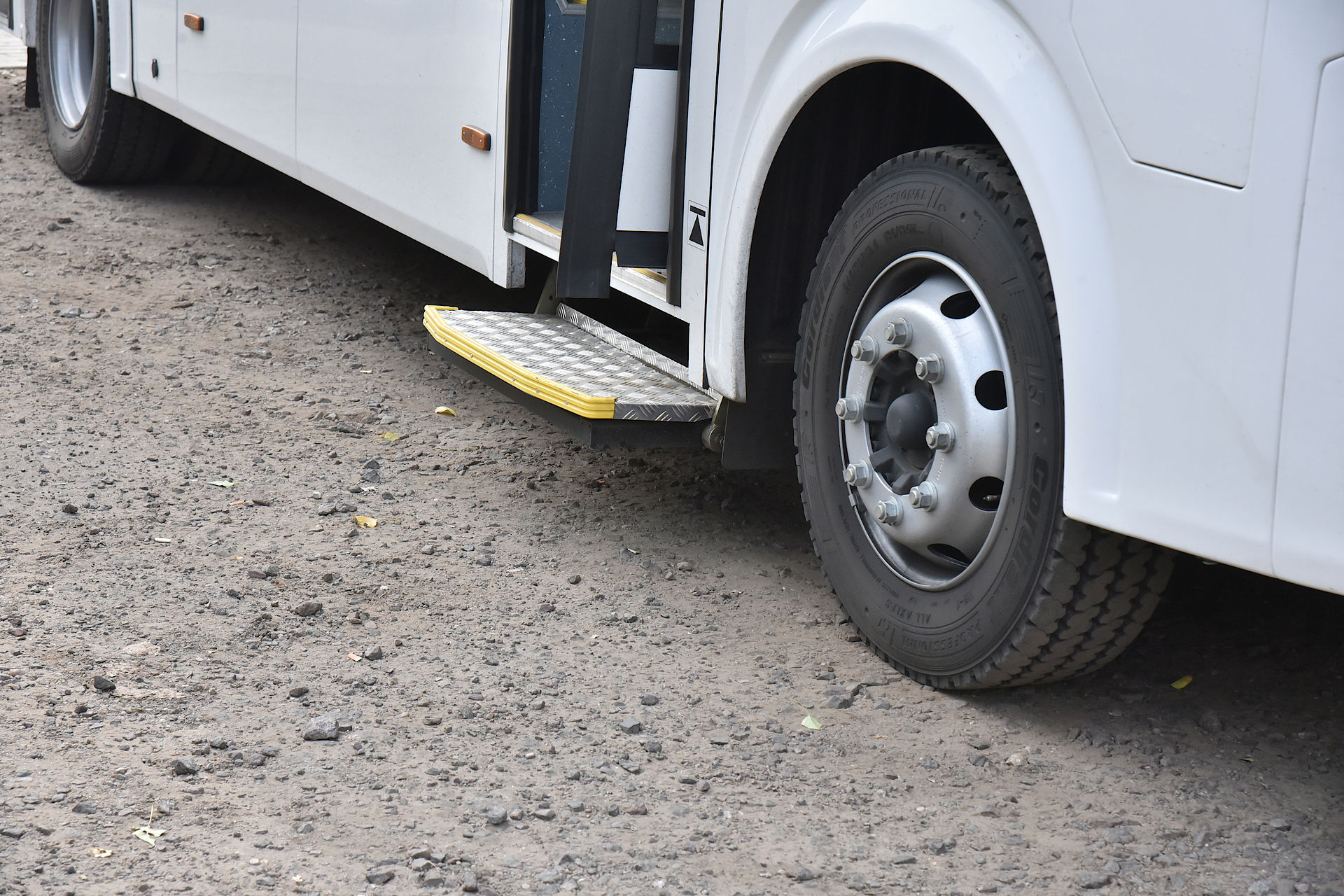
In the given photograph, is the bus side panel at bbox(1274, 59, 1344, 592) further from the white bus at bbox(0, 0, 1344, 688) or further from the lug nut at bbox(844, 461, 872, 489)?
the lug nut at bbox(844, 461, 872, 489)

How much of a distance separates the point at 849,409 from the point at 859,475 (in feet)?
0.41

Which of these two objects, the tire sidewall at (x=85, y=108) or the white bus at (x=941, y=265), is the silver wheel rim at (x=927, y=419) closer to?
the white bus at (x=941, y=265)

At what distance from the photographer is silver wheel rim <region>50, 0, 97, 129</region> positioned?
6961 mm

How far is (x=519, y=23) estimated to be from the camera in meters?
3.68

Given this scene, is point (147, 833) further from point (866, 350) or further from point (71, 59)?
point (71, 59)

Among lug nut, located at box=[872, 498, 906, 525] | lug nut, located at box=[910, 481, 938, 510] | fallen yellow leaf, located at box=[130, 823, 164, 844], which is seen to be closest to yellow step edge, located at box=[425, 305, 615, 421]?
lug nut, located at box=[872, 498, 906, 525]

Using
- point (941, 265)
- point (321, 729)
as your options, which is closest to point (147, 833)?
point (321, 729)

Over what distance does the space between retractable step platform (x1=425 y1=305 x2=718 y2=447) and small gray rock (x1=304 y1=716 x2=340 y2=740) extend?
89cm

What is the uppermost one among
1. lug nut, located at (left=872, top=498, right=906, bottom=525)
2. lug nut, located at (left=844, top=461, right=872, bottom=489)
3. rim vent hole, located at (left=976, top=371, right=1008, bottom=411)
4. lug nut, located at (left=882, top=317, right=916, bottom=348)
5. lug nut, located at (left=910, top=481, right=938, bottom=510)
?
lug nut, located at (left=882, top=317, right=916, bottom=348)

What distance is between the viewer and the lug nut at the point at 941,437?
2590 mm

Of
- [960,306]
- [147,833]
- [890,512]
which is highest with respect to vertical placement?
[960,306]

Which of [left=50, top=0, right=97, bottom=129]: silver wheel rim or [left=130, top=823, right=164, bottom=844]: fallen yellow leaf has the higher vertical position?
[left=50, top=0, right=97, bottom=129]: silver wheel rim

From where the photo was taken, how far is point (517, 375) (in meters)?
3.40

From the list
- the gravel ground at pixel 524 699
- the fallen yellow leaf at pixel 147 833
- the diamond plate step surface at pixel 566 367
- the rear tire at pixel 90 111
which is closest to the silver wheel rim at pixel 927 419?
the gravel ground at pixel 524 699
